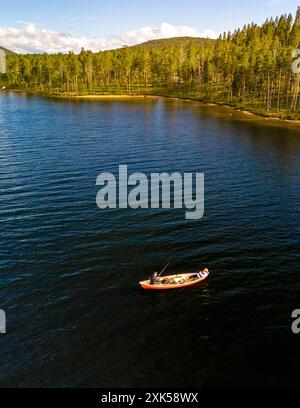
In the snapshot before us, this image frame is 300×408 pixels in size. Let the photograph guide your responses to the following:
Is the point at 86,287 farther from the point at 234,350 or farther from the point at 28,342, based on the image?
the point at 234,350

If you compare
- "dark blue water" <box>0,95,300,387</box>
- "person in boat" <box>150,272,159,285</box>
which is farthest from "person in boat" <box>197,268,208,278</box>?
"person in boat" <box>150,272,159,285</box>

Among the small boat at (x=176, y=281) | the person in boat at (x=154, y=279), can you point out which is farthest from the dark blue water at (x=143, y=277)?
the person in boat at (x=154, y=279)

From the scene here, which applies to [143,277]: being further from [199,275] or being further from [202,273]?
[202,273]

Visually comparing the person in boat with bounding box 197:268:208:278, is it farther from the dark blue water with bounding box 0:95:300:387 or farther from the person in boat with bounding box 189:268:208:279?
the dark blue water with bounding box 0:95:300:387

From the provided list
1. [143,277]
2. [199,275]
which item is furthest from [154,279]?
[199,275]

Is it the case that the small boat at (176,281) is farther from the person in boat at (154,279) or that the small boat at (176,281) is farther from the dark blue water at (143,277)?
the dark blue water at (143,277)
